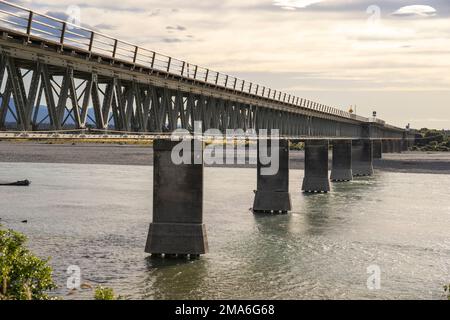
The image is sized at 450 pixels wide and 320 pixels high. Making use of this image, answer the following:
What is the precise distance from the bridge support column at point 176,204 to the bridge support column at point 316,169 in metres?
44.9

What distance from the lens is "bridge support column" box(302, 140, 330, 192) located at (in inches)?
3095

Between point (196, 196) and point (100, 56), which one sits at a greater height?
point (100, 56)

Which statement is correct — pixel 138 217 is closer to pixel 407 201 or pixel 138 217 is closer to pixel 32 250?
pixel 32 250

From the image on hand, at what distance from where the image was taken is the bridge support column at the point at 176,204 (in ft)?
115

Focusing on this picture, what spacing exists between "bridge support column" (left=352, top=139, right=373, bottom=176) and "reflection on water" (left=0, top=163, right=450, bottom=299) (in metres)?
39.4

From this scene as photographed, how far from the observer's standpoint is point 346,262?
35062 mm

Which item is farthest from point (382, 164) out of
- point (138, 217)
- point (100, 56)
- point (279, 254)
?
point (100, 56)

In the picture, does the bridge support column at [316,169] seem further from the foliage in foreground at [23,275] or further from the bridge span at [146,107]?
the foliage in foreground at [23,275]

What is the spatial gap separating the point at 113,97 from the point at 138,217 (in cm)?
1947

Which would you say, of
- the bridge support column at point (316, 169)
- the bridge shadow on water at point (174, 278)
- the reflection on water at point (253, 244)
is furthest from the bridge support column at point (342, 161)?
the bridge shadow on water at point (174, 278)

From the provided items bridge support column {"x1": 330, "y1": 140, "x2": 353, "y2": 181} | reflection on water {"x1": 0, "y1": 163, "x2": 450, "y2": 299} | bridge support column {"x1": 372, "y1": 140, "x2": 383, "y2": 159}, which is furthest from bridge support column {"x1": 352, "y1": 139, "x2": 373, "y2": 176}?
bridge support column {"x1": 372, "y1": 140, "x2": 383, "y2": 159}

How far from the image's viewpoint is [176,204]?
35.1m

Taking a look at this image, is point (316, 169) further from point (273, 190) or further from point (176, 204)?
point (176, 204)

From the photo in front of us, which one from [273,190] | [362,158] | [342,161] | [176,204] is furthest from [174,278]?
[362,158]
